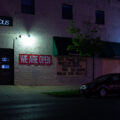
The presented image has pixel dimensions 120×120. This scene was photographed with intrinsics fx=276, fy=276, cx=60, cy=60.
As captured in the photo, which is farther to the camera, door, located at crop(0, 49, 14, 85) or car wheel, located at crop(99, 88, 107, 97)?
door, located at crop(0, 49, 14, 85)

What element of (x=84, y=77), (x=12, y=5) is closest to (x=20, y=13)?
(x=12, y=5)

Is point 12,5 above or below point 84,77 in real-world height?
above

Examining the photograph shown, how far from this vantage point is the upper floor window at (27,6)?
71.2 feet

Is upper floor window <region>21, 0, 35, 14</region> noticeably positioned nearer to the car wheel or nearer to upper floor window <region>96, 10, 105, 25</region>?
upper floor window <region>96, 10, 105, 25</region>

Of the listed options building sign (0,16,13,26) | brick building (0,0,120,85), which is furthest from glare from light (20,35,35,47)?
building sign (0,16,13,26)

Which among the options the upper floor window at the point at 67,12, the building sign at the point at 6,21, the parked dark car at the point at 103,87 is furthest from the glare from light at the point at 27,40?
the parked dark car at the point at 103,87

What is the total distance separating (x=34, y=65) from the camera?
21906mm

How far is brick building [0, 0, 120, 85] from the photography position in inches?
829

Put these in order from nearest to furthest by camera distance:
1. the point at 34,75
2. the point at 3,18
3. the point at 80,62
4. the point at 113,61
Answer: the point at 3,18, the point at 34,75, the point at 80,62, the point at 113,61

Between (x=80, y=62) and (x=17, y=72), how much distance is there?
579 cm

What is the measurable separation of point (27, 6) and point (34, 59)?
167 inches

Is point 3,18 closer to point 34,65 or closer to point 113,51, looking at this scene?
point 34,65

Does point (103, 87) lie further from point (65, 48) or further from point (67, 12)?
point (67, 12)

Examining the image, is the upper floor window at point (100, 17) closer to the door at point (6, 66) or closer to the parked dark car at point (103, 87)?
the door at point (6, 66)
